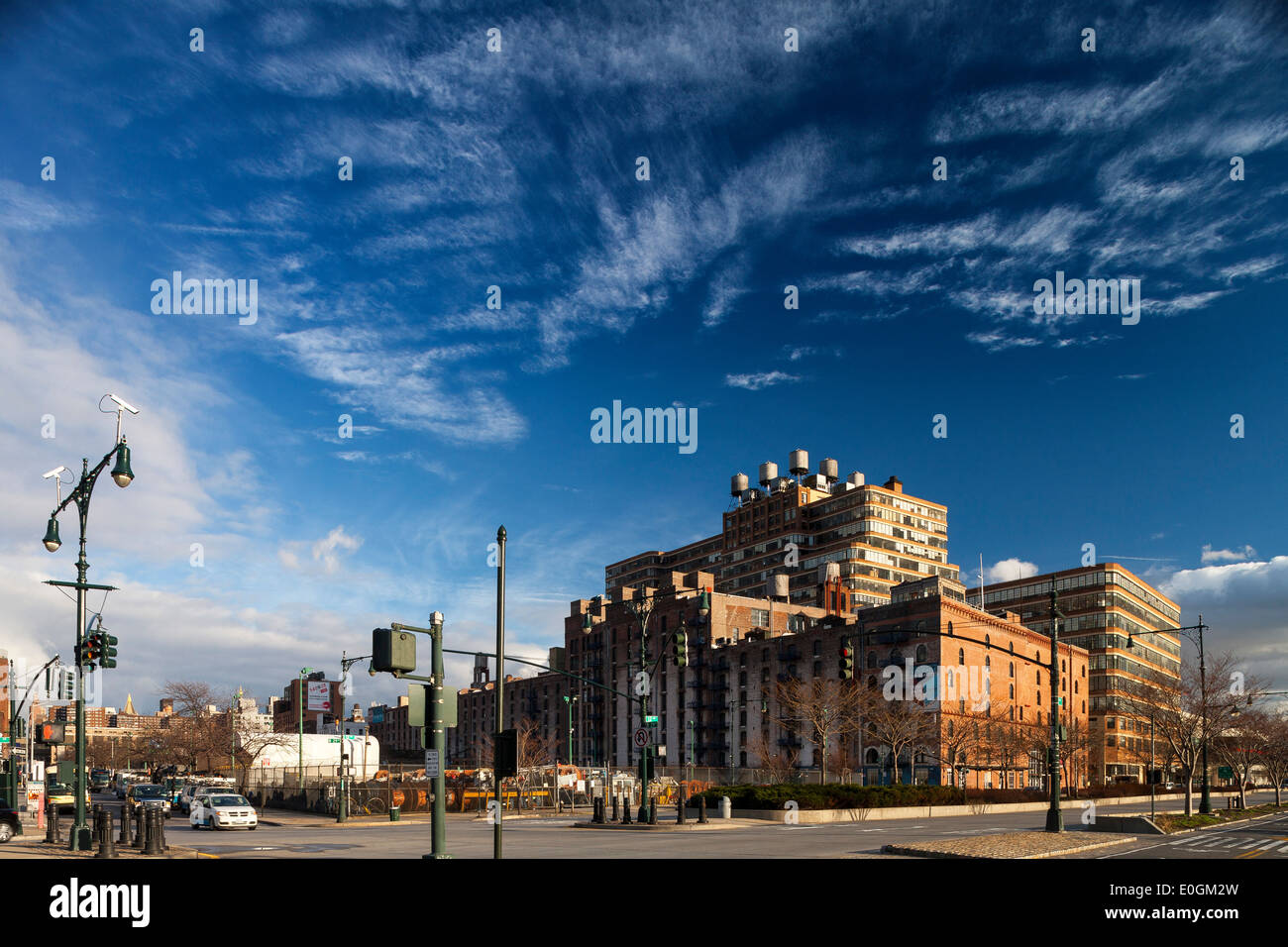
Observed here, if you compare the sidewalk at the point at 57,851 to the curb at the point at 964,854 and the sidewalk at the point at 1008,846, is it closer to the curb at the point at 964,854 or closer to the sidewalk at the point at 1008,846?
the curb at the point at 964,854

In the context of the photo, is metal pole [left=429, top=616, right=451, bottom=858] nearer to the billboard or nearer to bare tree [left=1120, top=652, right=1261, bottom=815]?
bare tree [left=1120, top=652, right=1261, bottom=815]

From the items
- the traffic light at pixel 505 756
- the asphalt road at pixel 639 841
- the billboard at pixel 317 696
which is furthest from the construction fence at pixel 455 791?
the traffic light at pixel 505 756

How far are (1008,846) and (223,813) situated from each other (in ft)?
99.2

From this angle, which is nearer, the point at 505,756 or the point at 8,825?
the point at 505,756

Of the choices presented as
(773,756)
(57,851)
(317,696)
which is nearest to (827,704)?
(773,756)

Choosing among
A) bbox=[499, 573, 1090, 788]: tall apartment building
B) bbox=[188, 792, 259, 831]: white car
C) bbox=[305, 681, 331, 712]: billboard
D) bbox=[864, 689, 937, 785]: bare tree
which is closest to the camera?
bbox=[188, 792, 259, 831]: white car

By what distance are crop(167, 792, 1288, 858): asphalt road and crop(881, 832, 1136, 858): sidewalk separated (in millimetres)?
665

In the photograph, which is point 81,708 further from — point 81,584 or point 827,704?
point 827,704

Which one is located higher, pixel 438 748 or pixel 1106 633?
pixel 438 748

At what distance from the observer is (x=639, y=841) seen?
106 ft

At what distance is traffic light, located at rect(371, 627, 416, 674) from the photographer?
1797 centimetres

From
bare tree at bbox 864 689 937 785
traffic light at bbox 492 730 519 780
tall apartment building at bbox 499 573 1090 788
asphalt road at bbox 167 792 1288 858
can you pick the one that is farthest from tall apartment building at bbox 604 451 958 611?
traffic light at bbox 492 730 519 780

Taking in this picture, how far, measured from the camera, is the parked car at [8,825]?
3008 cm
